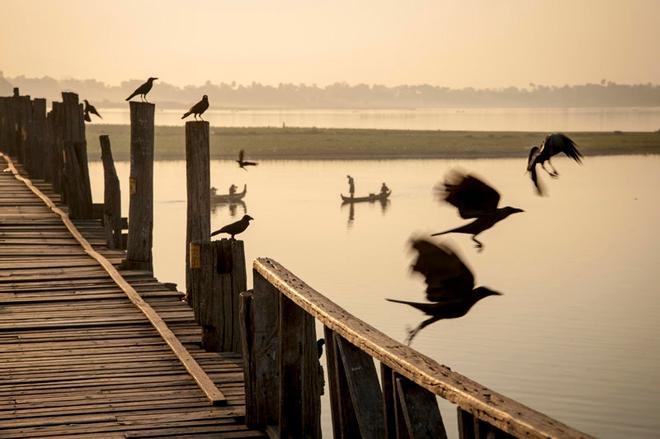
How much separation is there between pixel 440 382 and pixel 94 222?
13312 millimetres

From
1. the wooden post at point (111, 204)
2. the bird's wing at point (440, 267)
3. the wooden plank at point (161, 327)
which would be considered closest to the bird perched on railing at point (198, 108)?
the wooden post at point (111, 204)

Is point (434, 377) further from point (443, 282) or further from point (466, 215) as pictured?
point (466, 215)

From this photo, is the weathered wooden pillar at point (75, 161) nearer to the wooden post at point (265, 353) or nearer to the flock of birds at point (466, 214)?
the wooden post at point (265, 353)

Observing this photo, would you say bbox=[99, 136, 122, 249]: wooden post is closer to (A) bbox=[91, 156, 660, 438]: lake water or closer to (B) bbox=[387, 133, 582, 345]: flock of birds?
(A) bbox=[91, 156, 660, 438]: lake water

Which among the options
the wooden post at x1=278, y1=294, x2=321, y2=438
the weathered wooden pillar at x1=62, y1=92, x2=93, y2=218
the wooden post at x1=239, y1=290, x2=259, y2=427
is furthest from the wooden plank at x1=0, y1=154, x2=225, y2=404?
the weathered wooden pillar at x1=62, y1=92, x2=93, y2=218

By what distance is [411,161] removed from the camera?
79438 mm

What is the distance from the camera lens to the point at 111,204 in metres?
15.1

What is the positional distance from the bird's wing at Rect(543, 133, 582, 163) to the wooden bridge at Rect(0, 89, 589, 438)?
1.21m

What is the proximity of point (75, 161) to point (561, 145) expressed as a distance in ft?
42.9

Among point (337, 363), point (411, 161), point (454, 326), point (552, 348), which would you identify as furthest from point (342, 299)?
point (411, 161)

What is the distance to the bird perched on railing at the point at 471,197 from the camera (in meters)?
5.09

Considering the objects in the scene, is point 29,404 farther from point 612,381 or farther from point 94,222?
point 612,381

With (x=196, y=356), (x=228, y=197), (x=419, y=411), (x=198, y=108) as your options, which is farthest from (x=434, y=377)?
(x=228, y=197)

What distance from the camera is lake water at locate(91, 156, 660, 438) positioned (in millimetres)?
20406
